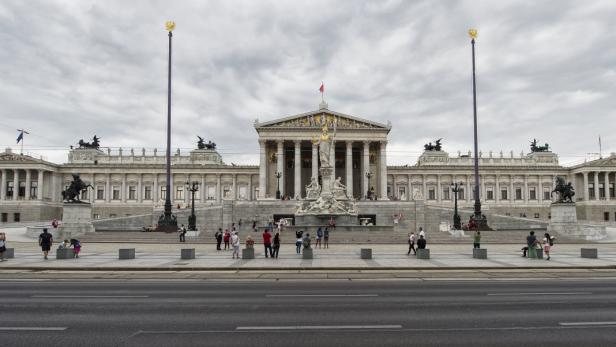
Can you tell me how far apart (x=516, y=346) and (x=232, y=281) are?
484 inches

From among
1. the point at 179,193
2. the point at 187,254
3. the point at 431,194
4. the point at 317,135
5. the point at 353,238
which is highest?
the point at 317,135

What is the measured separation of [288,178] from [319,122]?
52.1 ft

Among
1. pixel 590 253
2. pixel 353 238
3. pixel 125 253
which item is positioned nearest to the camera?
pixel 125 253

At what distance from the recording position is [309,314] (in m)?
11.7

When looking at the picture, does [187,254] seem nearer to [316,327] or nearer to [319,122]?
[316,327]

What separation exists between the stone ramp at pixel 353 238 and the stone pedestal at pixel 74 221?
4.28 feet

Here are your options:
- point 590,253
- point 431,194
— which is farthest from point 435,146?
point 590,253

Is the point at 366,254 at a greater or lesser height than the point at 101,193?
lesser

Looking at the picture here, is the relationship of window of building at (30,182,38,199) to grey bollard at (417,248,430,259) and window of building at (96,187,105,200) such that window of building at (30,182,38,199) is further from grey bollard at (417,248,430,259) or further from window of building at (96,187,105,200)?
grey bollard at (417,248,430,259)

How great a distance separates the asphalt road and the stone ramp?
2525cm

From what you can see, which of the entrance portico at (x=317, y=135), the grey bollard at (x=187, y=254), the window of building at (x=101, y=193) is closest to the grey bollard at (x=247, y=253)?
the grey bollard at (x=187, y=254)

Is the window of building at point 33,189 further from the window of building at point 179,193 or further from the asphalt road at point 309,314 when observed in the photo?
the asphalt road at point 309,314

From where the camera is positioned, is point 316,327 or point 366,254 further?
point 366,254

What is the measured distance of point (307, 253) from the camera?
27094mm
